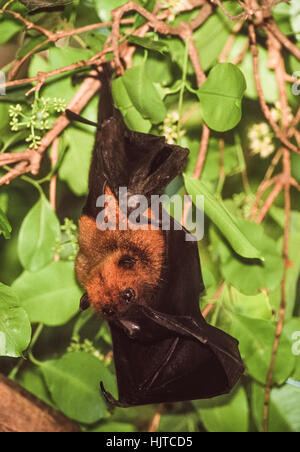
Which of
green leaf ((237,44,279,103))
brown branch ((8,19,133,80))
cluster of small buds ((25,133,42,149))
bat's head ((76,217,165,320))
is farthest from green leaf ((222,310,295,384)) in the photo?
brown branch ((8,19,133,80))

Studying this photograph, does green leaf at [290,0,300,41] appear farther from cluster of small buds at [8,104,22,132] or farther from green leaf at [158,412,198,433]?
green leaf at [158,412,198,433]

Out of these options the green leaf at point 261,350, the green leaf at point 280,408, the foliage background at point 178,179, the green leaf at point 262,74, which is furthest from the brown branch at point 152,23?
the green leaf at point 280,408

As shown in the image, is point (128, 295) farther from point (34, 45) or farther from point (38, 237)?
point (34, 45)

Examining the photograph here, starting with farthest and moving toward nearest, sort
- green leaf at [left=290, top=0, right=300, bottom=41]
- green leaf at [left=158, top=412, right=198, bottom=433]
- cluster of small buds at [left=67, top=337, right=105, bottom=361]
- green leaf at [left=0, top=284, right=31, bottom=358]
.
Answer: green leaf at [left=158, top=412, right=198, bottom=433], cluster of small buds at [left=67, top=337, right=105, bottom=361], green leaf at [left=290, top=0, right=300, bottom=41], green leaf at [left=0, top=284, right=31, bottom=358]

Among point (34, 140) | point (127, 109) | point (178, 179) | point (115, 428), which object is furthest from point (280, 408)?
point (34, 140)

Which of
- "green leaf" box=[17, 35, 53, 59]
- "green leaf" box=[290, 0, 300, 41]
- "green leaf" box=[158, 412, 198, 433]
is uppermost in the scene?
"green leaf" box=[290, 0, 300, 41]
